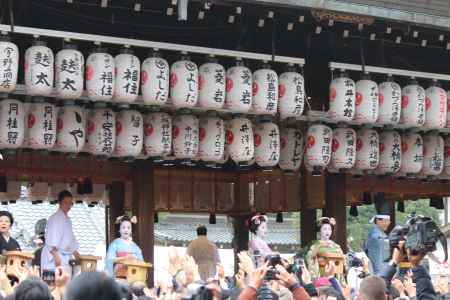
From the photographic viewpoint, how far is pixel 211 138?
14.1 metres

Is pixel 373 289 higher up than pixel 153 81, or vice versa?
pixel 153 81

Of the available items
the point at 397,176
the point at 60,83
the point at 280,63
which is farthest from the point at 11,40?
the point at 397,176

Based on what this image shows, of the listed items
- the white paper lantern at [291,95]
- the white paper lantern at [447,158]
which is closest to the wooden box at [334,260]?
the white paper lantern at [291,95]

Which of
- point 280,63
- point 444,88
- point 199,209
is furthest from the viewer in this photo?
point 199,209

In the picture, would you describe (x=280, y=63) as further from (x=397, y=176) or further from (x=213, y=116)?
(x=397, y=176)

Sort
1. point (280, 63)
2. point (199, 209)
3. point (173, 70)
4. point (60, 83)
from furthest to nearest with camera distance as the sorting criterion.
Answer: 1. point (199, 209)
2. point (280, 63)
3. point (173, 70)
4. point (60, 83)

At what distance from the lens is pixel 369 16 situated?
14367 mm

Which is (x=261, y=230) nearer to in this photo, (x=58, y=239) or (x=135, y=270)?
(x=135, y=270)

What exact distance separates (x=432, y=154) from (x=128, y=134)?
505 cm

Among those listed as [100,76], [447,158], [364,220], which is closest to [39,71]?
[100,76]

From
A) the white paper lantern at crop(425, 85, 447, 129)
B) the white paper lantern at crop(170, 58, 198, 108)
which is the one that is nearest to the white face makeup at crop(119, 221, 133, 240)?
the white paper lantern at crop(170, 58, 198, 108)

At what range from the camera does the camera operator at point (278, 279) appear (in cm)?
564

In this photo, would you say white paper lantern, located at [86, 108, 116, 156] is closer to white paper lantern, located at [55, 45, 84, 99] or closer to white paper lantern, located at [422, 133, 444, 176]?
white paper lantern, located at [55, 45, 84, 99]

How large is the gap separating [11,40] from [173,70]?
6.81ft
